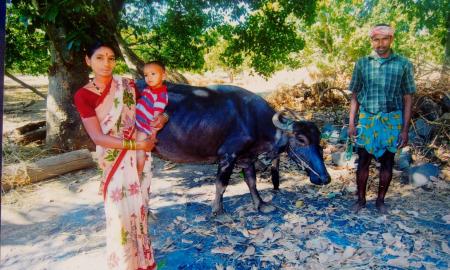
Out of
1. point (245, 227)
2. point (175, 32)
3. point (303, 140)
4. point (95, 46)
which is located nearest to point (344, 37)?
point (175, 32)

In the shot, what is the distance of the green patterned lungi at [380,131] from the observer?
4.18 metres

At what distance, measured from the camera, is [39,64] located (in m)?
8.88

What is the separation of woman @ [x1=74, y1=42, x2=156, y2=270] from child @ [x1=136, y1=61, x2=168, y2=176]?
0.42 feet

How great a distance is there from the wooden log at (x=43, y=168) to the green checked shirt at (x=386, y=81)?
198 inches

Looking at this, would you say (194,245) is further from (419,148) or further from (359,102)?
(419,148)

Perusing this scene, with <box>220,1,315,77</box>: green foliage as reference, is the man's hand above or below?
below

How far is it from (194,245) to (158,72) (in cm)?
201

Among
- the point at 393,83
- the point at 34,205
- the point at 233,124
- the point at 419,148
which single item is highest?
the point at 393,83

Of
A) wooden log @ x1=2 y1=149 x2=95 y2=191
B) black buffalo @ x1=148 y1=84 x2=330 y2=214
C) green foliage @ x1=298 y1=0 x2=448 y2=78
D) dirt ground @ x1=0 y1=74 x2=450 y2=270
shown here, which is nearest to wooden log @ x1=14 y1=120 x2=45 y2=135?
wooden log @ x1=2 y1=149 x2=95 y2=191

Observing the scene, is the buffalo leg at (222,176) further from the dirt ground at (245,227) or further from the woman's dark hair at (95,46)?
the woman's dark hair at (95,46)

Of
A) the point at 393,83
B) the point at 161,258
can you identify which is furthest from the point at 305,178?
the point at 161,258

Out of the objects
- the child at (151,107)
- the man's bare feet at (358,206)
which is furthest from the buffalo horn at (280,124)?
the child at (151,107)

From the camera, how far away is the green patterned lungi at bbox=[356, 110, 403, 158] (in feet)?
13.7

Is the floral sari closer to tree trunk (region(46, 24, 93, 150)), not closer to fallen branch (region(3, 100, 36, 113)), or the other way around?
tree trunk (region(46, 24, 93, 150))
